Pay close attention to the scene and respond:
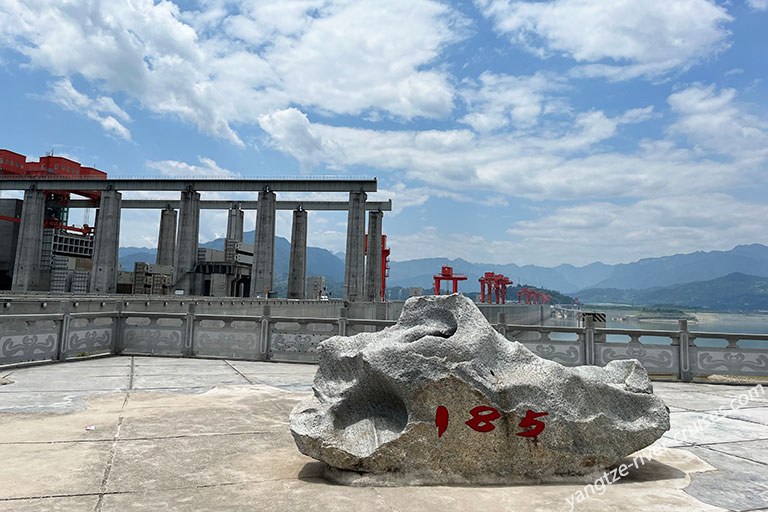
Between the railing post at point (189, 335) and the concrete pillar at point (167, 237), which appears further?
the concrete pillar at point (167, 237)

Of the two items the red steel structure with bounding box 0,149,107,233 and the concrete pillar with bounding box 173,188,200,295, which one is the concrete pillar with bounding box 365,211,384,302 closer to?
the concrete pillar with bounding box 173,188,200,295

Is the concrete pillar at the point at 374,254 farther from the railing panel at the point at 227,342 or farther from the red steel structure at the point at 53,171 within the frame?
the railing panel at the point at 227,342

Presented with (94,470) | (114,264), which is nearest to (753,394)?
(94,470)

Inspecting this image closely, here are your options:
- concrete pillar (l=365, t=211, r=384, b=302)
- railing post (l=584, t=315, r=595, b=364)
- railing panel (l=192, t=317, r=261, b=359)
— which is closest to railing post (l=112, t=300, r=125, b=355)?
railing panel (l=192, t=317, r=261, b=359)

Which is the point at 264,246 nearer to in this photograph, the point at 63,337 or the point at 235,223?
the point at 235,223

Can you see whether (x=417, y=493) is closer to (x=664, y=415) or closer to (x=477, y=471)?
(x=477, y=471)

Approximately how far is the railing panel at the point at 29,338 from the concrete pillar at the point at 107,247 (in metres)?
40.9

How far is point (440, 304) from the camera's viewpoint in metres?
5.06

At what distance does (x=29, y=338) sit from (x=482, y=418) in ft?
36.1

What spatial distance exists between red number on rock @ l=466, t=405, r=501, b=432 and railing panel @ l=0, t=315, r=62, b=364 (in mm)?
10743

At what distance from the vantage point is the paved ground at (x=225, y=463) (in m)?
3.81

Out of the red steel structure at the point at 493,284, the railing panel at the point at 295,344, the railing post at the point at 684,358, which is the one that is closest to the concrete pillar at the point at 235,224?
the railing panel at the point at 295,344

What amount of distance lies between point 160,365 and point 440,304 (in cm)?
913

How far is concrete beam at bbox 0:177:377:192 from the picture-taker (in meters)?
49.6
